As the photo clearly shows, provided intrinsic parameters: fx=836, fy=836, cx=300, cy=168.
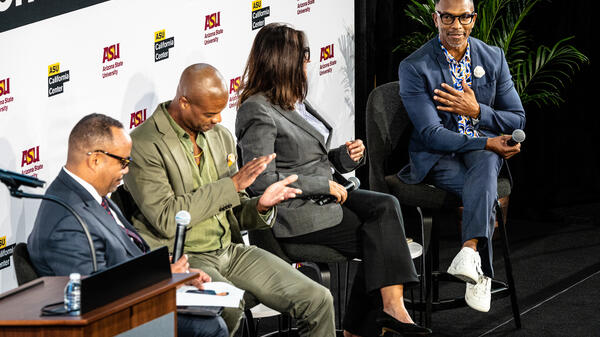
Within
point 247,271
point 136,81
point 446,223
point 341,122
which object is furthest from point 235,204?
point 446,223

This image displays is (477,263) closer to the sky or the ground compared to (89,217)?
closer to the ground

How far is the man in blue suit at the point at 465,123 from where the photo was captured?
13.1 feet

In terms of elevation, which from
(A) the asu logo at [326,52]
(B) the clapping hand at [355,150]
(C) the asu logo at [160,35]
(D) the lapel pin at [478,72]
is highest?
(C) the asu logo at [160,35]

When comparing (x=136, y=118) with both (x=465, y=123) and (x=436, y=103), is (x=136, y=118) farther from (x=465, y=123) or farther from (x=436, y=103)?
(x=465, y=123)

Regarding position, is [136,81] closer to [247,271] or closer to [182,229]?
[247,271]

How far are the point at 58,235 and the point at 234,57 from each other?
2.62 metres

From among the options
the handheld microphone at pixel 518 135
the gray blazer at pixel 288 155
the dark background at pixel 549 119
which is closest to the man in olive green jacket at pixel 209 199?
the gray blazer at pixel 288 155

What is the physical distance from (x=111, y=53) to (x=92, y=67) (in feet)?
0.47

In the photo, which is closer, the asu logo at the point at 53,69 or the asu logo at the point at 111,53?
the asu logo at the point at 53,69

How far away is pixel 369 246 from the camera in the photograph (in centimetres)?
374

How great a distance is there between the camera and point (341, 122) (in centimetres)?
605

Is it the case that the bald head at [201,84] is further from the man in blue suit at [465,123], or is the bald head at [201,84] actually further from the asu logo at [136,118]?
the man in blue suit at [465,123]

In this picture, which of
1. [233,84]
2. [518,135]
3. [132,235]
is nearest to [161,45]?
[233,84]

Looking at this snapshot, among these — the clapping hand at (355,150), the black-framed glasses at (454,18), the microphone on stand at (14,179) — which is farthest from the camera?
the black-framed glasses at (454,18)
